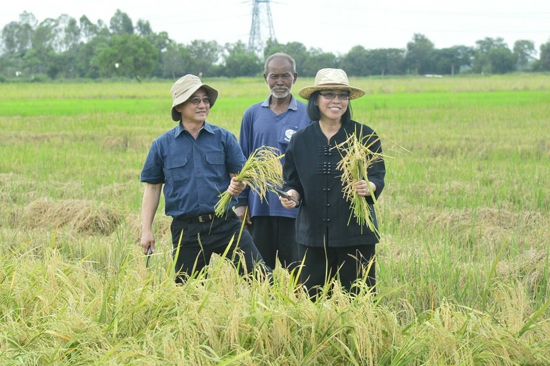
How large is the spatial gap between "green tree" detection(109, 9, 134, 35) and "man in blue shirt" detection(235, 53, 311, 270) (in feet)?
313

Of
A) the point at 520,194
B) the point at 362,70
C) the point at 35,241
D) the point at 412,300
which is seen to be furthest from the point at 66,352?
the point at 362,70

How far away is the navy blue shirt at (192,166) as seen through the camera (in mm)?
3939

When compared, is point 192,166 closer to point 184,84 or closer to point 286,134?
point 184,84

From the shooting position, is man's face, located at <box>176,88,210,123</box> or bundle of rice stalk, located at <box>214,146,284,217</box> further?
man's face, located at <box>176,88,210,123</box>

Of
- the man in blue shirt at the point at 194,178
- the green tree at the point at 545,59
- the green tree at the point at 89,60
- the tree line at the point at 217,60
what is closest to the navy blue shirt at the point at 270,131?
the man in blue shirt at the point at 194,178

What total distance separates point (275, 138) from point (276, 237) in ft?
2.02

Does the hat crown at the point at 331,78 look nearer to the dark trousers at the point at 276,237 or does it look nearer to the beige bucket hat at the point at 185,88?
the beige bucket hat at the point at 185,88

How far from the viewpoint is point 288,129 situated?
439 centimetres

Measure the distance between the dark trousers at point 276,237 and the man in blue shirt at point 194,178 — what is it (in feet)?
1.29

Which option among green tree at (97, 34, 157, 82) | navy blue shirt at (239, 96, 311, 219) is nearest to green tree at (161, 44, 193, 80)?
green tree at (97, 34, 157, 82)

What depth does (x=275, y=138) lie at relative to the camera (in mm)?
4387

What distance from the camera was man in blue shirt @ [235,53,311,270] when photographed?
4383 millimetres

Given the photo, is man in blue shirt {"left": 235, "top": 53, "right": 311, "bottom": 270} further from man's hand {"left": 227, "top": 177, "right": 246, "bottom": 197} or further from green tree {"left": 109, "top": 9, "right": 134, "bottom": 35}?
green tree {"left": 109, "top": 9, "right": 134, "bottom": 35}

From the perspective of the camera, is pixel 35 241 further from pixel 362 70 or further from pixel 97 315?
pixel 362 70
